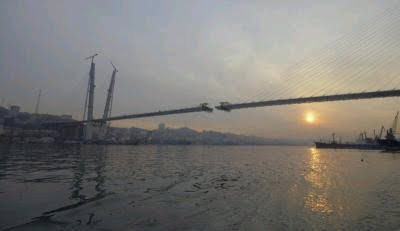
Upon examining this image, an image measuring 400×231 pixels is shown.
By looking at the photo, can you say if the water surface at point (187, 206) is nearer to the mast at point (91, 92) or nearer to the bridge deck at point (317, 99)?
the bridge deck at point (317, 99)

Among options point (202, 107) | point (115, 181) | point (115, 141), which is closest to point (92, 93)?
point (115, 141)

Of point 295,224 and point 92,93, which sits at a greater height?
point 92,93

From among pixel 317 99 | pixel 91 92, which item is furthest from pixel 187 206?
pixel 91 92

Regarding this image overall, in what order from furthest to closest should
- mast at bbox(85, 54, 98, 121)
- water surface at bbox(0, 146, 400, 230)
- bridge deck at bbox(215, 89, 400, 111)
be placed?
mast at bbox(85, 54, 98, 121) < bridge deck at bbox(215, 89, 400, 111) < water surface at bbox(0, 146, 400, 230)

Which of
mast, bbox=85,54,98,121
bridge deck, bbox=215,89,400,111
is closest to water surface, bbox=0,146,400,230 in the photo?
bridge deck, bbox=215,89,400,111

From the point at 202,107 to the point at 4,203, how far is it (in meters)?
70.7

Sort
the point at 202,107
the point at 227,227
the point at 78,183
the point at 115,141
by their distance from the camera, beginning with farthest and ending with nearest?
the point at 115,141 < the point at 202,107 < the point at 78,183 < the point at 227,227

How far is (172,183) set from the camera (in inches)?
857

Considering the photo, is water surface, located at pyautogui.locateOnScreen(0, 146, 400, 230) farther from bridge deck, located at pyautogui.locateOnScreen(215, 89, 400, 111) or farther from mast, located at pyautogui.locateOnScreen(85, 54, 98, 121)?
mast, located at pyautogui.locateOnScreen(85, 54, 98, 121)

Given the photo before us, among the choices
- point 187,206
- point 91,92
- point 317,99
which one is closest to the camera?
point 187,206

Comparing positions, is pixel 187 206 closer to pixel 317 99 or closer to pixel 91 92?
pixel 317 99

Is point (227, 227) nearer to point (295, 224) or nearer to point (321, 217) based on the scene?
point (295, 224)

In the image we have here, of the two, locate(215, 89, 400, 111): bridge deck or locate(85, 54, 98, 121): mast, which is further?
locate(85, 54, 98, 121): mast

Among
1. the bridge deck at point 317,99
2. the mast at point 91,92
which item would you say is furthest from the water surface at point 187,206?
the mast at point 91,92
